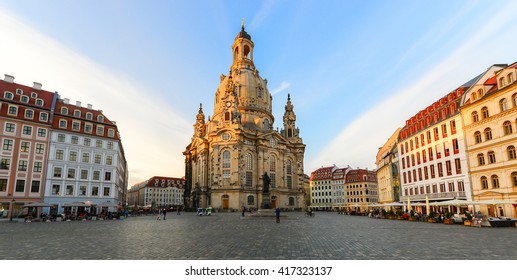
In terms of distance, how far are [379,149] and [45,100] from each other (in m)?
73.9

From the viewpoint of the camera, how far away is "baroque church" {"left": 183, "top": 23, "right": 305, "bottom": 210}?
233 ft

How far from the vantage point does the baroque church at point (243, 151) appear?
2800 inches

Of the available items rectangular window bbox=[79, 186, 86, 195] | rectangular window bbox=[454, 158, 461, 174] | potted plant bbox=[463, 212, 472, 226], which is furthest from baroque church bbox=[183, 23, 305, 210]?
potted plant bbox=[463, 212, 472, 226]

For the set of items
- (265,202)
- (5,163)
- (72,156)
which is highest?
(72,156)

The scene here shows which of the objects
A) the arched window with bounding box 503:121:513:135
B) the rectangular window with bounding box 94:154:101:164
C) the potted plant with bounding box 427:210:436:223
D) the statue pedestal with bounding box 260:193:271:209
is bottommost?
the potted plant with bounding box 427:210:436:223

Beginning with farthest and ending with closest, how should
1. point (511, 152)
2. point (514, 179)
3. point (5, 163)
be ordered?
point (5, 163), point (511, 152), point (514, 179)

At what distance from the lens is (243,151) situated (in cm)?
7369

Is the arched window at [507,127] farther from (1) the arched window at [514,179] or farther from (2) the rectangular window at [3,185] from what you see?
(2) the rectangular window at [3,185]

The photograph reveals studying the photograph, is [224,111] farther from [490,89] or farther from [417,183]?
[490,89]

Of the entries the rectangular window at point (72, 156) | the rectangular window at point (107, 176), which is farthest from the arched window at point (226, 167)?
the rectangular window at point (72, 156)

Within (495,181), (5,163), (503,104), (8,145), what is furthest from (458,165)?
(8,145)

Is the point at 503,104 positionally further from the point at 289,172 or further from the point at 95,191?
the point at 289,172

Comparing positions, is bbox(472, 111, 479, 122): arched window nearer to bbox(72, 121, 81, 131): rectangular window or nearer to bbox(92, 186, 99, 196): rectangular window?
bbox(92, 186, 99, 196): rectangular window

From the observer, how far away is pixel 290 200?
81.2 m
